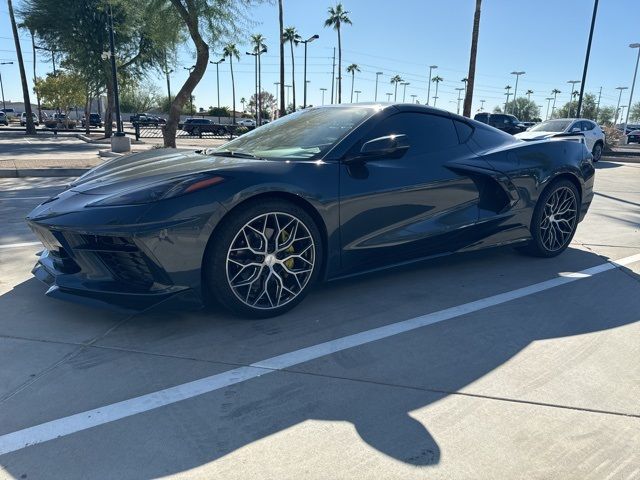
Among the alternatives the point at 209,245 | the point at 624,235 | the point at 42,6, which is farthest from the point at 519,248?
the point at 42,6

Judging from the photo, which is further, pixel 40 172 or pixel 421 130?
pixel 40 172

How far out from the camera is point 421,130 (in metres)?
3.74

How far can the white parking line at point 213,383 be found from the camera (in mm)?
1958

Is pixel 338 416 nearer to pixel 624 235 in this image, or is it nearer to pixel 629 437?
pixel 629 437

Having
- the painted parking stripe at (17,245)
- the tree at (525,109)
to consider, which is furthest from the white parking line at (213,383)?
the tree at (525,109)

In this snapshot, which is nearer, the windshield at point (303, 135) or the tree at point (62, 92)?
the windshield at point (303, 135)

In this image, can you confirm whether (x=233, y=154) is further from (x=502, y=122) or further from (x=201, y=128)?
(x=201, y=128)

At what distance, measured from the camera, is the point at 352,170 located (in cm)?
324

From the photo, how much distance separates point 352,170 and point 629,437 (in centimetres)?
206

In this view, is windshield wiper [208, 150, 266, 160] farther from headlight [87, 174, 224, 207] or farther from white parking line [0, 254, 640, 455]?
white parking line [0, 254, 640, 455]

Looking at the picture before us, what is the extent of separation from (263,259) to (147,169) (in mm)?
1048

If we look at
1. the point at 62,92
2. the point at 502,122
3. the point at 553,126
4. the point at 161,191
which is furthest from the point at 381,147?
Result: the point at 62,92

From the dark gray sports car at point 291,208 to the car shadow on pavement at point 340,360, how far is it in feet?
0.86

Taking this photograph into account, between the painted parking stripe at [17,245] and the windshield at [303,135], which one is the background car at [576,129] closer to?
the windshield at [303,135]
